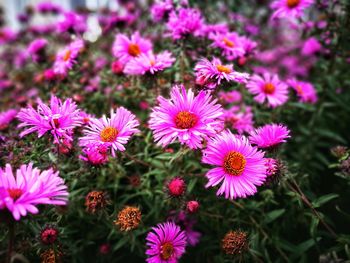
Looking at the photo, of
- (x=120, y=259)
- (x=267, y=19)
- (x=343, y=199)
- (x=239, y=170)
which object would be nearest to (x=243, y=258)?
(x=239, y=170)

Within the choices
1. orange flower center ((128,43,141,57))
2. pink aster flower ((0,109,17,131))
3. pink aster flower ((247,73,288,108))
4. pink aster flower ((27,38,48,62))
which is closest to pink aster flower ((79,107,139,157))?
orange flower center ((128,43,141,57))

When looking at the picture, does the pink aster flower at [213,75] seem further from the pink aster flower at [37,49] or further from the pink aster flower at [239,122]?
the pink aster flower at [37,49]

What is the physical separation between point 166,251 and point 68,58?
3.79 ft

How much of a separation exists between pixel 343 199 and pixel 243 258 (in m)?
0.81

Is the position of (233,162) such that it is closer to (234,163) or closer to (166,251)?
(234,163)

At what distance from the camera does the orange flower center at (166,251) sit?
3.92 ft

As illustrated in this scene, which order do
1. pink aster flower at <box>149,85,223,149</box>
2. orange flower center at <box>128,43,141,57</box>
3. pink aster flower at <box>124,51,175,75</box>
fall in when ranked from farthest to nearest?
orange flower center at <box>128,43,141,57</box>
pink aster flower at <box>124,51,175,75</box>
pink aster flower at <box>149,85,223,149</box>

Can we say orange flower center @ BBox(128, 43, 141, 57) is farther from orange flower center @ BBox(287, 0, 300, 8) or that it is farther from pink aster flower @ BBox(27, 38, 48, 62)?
orange flower center @ BBox(287, 0, 300, 8)

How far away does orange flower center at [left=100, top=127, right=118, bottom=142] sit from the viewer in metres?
1.22

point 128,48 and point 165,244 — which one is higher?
Result: point 128,48

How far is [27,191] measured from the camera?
38.5 inches

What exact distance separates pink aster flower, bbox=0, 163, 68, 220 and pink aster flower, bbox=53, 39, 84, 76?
89 cm

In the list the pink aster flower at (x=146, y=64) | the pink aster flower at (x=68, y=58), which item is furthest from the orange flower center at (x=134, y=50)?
Result: the pink aster flower at (x=68, y=58)

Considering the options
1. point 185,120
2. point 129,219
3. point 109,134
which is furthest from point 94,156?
point 185,120
